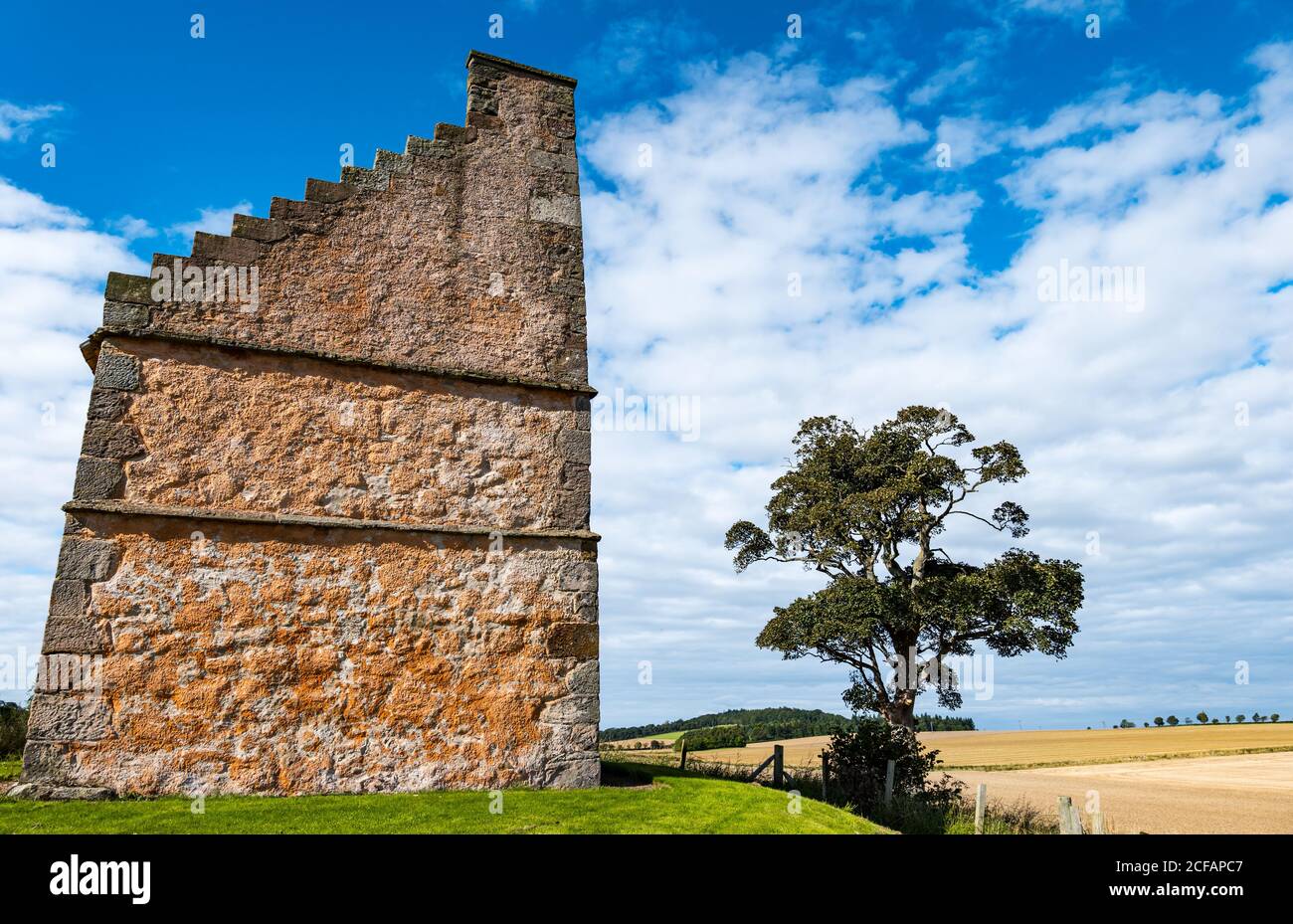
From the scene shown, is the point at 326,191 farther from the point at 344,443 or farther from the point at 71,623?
the point at 71,623

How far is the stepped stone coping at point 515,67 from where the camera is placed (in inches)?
471

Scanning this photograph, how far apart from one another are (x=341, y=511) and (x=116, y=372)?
290cm

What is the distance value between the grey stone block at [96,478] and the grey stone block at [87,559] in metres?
0.49

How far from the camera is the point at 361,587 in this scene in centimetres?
966

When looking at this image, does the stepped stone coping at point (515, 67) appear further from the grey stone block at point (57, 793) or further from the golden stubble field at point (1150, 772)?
the golden stubble field at point (1150, 772)

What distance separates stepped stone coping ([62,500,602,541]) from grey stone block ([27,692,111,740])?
76.5 inches

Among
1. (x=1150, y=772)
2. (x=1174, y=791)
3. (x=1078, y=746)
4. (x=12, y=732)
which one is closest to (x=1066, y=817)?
(x=12, y=732)

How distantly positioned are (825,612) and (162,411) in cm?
1607

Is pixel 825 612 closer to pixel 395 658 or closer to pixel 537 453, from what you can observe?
pixel 537 453

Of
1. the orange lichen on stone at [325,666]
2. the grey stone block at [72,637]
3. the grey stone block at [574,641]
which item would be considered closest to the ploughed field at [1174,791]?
the grey stone block at [574,641]

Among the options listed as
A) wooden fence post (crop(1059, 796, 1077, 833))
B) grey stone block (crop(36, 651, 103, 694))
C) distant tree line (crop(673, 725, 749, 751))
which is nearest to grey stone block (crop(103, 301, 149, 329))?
grey stone block (crop(36, 651, 103, 694))

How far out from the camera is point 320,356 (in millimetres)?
10133
